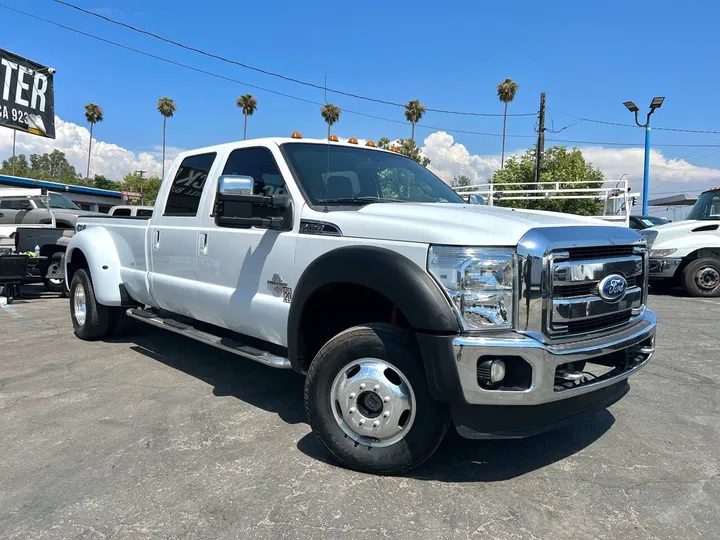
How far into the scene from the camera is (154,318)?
5242mm

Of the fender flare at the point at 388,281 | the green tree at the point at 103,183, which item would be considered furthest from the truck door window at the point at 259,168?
the green tree at the point at 103,183

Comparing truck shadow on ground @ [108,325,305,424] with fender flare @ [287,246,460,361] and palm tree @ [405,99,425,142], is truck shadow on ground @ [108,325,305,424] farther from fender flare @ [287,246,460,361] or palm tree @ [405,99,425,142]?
palm tree @ [405,99,425,142]

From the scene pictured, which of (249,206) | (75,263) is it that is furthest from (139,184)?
(249,206)

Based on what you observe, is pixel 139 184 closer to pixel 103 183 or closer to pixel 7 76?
pixel 103 183

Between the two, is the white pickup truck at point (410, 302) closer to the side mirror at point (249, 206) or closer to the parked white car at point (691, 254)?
the side mirror at point (249, 206)

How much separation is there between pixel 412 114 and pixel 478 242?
51.8 metres

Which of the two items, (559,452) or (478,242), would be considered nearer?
(478,242)

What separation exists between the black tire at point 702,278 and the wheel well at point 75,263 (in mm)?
10194

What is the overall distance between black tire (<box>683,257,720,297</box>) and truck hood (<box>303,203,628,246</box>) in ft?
27.7

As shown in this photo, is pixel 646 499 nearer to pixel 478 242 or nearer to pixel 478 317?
pixel 478 317

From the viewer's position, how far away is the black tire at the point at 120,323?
6.39 metres

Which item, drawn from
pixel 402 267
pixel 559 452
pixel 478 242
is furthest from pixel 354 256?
pixel 559 452

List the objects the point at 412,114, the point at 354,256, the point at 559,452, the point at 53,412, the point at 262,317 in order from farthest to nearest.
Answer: the point at 412,114 < the point at 53,412 < the point at 262,317 < the point at 559,452 < the point at 354,256

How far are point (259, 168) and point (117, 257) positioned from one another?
2.65m
